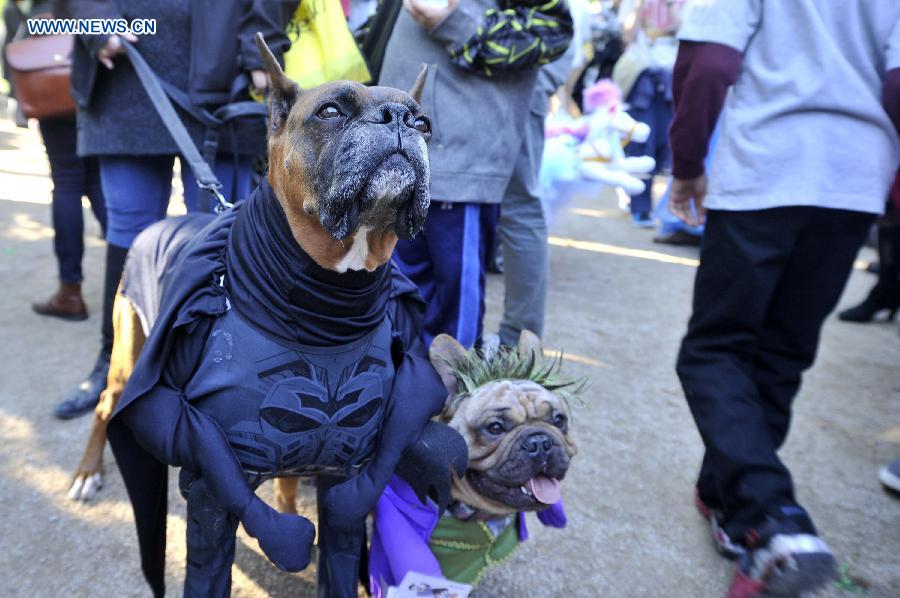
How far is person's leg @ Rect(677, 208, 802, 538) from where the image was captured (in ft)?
7.34

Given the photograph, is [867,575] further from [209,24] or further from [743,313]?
[209,24]

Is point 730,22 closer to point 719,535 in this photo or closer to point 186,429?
point 719,535

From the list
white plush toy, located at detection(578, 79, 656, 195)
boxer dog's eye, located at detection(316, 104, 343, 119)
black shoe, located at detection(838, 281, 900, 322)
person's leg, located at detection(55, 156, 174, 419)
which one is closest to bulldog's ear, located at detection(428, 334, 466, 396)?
boxer dog's eye, located at detection(316, 104, 343, 119)

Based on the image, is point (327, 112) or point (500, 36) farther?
point (500, 36)

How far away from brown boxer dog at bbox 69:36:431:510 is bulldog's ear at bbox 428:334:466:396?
51 cm

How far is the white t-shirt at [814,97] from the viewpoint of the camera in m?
2.15

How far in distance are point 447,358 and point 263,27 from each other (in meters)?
1.47

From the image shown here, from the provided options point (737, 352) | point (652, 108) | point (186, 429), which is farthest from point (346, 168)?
point (652, 108)

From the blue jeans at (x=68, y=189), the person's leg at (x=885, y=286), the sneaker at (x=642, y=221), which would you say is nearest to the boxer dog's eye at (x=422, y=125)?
the blue jeans at (x=68, y=189)

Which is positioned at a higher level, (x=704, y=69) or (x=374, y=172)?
(x=704, y=69)

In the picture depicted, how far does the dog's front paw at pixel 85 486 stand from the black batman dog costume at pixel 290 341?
1.00 metres

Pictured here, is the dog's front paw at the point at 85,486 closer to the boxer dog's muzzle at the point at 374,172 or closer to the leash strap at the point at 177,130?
the leash strap at the point at 177,130

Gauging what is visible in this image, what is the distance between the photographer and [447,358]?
211cm

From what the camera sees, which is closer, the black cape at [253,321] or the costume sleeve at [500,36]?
the black cape at [253,321]
